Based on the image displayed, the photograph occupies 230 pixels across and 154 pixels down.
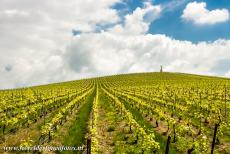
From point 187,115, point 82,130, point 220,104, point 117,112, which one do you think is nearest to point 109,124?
point 82,130

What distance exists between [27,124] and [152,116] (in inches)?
434

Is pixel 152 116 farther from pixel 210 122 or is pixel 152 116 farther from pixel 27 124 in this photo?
pixel 27 124

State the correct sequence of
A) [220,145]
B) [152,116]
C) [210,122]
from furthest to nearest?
[152,116]
[210,122]
[220,145]

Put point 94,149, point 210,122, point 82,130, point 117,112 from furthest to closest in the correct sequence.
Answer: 1. point 117,112
2. point 210,122
3. point 82,130
4. point 94,149

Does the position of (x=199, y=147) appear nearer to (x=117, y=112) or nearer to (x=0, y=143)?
(x=0, y=143)

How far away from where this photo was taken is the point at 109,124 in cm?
2809

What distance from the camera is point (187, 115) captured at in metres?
31.8

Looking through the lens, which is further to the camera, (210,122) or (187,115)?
(187,115)

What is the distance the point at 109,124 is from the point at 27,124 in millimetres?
6993

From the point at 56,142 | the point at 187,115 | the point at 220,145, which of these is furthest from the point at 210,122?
the point at 56,142

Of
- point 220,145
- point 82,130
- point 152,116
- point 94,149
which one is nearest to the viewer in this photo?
point 94,149

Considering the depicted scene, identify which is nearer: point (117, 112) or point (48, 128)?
point (48, 128)

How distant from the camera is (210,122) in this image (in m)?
27.7

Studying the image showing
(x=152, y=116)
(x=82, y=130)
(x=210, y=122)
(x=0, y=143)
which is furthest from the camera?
(x=152, y=116)
